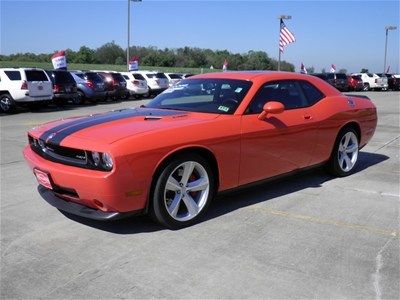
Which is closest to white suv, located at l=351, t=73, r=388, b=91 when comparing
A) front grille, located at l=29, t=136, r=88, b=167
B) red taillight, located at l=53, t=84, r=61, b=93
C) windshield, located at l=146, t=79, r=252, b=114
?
red taillight, located at l=53, t=84, r=61, b=93

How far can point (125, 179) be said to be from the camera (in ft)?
13.3

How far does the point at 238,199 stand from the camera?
18.2 feet

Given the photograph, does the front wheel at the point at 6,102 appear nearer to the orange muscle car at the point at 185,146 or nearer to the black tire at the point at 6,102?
the black tire at the point at 6,102

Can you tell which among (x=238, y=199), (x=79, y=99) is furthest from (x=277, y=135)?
(x=79, y=99)

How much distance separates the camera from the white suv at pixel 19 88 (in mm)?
17797

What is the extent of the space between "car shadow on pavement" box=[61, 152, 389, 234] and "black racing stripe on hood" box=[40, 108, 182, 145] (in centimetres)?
89

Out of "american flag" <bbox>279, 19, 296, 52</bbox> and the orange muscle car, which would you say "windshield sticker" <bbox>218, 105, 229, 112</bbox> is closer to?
the orange muscle car

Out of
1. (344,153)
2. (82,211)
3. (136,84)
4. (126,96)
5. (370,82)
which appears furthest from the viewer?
(370,82)

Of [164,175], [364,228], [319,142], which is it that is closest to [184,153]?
[164,175]

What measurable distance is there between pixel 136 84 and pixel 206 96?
2136 cm

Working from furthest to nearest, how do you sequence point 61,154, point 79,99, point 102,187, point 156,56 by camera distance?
point 156,56
point 79,99
point 61,154
point 102,187

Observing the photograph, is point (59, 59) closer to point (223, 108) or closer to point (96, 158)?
point (223, 108)

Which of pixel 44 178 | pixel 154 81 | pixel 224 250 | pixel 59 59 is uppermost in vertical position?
pixel 59 59

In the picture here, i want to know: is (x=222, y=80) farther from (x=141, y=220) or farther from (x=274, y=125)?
(x=141, y=220)
